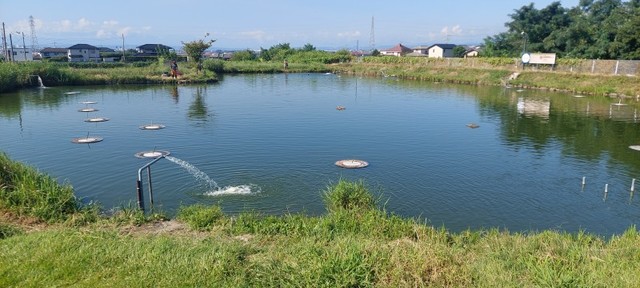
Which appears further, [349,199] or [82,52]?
[82,52]

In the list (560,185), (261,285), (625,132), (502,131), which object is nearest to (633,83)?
(625,132)

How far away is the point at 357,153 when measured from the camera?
56.7ft

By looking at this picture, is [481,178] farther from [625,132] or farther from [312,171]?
[625,132]

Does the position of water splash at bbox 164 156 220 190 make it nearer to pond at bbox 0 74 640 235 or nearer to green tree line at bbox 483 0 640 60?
pond at bbox 0 74 640 235

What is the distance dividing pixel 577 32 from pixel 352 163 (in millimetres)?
40643

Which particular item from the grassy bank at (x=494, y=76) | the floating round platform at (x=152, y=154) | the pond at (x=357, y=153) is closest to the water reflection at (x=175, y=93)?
the pond at (x=357, y=153)

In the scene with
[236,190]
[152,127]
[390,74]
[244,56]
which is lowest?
[236,190]

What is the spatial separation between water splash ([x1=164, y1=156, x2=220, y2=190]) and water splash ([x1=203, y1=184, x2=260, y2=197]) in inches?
11.0

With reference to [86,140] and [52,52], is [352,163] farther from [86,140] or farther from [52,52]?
[52,52]

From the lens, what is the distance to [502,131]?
22.2 meters

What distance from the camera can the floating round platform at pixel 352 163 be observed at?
15.1 m

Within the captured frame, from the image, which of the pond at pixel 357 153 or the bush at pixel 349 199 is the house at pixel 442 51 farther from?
the bush at pixel 349 199

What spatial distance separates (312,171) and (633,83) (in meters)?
33.2

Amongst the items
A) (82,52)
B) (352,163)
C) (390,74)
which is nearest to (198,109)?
(352,163)
